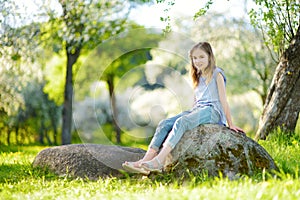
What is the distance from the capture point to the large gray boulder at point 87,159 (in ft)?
21.7

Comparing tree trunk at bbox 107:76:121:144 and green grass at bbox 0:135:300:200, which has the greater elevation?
tree trunk at bbox 107:76:121:144

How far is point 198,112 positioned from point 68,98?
9602 mm

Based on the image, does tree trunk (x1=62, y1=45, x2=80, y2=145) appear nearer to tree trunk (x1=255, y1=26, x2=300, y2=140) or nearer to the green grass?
the green grass

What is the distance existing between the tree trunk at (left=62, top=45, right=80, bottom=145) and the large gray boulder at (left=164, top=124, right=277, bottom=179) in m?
9.47

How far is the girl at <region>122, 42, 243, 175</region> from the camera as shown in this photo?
18.1 feet

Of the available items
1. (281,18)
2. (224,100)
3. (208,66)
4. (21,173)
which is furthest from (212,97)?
(281,18)

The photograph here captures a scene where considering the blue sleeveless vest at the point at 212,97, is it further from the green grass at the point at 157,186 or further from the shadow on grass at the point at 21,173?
the shadow on grass at the point at 21,173

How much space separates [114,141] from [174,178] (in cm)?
120

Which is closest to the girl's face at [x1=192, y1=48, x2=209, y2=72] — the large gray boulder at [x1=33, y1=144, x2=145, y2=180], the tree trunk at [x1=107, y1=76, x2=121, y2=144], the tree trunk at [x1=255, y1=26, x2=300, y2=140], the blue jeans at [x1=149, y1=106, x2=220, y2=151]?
the blue jeans at [x1=149, y1=106, x2=220, y2=151]

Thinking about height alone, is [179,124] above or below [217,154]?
above

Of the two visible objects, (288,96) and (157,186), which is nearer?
(157,186)

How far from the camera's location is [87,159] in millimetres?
6836

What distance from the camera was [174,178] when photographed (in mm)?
5492

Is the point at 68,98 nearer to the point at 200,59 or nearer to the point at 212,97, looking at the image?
the point at 200,59
